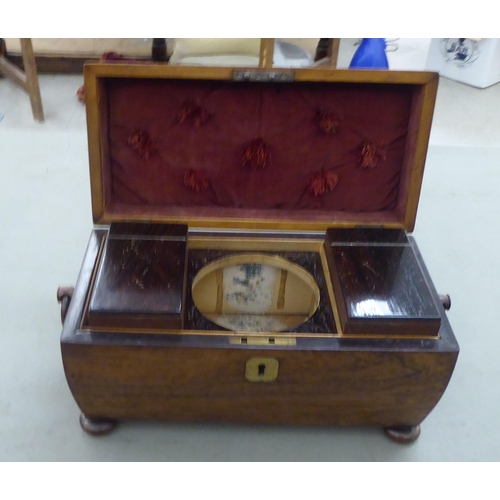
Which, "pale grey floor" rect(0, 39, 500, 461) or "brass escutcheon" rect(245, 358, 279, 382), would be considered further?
"pale grey floor" rect(0, 39, 500, 461)

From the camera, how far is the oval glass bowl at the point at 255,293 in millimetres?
1340

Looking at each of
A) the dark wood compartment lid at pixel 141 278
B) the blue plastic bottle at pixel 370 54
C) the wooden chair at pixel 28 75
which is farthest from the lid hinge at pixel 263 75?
the wooden chair at pixel 28 75

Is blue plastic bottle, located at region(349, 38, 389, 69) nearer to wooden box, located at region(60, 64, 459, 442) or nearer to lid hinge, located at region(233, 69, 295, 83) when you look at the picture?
wooden box, located at region(60, 64, 459, 442)

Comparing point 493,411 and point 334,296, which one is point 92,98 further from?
point 493,411

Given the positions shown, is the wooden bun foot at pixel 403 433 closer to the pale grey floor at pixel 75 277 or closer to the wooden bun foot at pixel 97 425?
the pale grey floor at pixel 75 277

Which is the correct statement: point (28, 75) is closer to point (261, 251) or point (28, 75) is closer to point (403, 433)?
point (261, 251)

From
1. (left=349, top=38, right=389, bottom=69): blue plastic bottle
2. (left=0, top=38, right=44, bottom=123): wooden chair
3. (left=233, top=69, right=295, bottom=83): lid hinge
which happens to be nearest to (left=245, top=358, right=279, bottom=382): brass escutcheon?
(left=233, top=69, right=295, bottom=83): lid hinge

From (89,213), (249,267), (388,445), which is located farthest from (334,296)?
(89,213)

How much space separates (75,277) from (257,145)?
2.51ft

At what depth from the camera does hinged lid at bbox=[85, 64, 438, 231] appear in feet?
3.95

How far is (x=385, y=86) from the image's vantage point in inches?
48.5

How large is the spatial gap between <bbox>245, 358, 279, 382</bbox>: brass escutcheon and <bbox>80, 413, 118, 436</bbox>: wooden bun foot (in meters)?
0.37

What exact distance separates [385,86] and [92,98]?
0.63 meters

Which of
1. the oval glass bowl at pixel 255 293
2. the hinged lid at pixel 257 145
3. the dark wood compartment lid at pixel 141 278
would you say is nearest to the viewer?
the dark wood compartment lid at pixel 141 278
